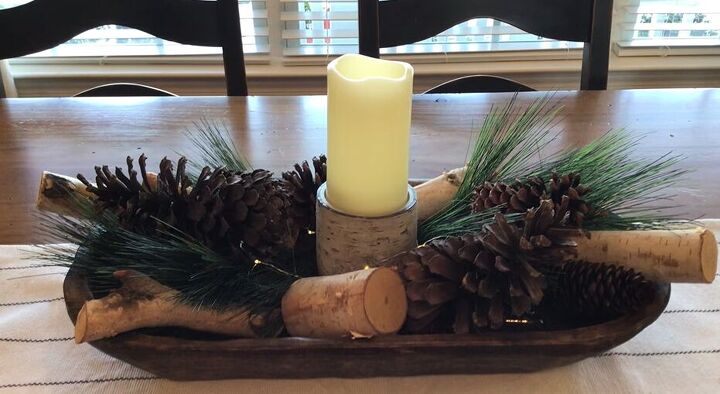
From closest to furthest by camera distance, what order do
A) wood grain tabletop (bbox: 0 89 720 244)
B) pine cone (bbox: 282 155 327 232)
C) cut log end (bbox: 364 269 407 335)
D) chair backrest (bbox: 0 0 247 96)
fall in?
cut log end (bbox: 364 269 407 335)
pine cone (bbox: 282 155 327 232)
wood grain tabletop (bbox: 0 89 720 244)
chair backrest (bbox: 0 0 247 96)

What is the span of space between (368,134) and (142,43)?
1.73m

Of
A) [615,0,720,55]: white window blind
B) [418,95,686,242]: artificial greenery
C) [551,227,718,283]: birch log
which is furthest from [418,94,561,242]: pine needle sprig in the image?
[615,0,720,55]: white window blind

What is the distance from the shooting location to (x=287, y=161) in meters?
0.84

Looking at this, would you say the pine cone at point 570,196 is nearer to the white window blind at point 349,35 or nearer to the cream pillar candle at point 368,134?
the cream pillar candle at point 368,134

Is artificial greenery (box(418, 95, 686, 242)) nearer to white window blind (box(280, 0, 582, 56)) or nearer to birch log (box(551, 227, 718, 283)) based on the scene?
birch log (box(551, 227, 718, 283))

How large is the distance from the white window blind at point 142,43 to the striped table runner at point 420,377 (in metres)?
1.50

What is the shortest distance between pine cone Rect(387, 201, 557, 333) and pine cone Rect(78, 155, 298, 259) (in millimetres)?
110

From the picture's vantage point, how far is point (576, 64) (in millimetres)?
1938

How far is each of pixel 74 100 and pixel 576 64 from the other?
147 centimetres

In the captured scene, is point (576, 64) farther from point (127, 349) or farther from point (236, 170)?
point (127, 349)

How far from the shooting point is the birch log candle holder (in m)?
0.46

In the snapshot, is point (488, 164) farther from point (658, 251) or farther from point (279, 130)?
point (279, 130)

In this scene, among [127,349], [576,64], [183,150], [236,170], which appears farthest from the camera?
[576,64]

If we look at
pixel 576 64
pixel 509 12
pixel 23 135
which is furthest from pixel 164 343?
pixel 576 64
